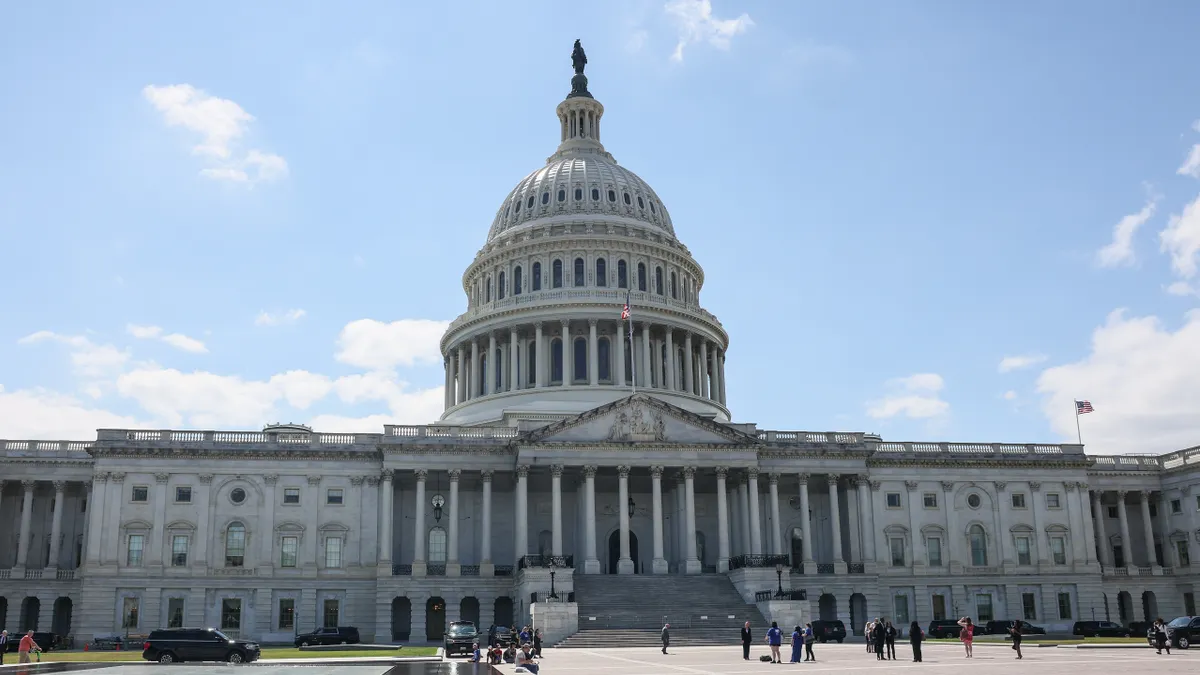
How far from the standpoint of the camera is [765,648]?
5750cm

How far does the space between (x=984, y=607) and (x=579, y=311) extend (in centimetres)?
3985

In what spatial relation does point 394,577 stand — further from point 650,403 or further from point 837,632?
point 837,632

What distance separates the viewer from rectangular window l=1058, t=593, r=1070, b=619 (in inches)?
3383

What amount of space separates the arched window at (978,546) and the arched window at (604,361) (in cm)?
3188

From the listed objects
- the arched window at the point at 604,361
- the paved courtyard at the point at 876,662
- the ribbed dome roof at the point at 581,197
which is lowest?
the paved courtyard at the point at 876,662

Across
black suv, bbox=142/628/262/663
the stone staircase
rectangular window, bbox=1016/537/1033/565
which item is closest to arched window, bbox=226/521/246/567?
the stone staircase

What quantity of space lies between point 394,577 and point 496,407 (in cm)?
2387

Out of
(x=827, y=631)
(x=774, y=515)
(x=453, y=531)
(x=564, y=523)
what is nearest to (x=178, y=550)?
(x=453, y=531)

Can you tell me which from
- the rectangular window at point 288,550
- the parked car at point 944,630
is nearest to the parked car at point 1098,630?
the parked car at point 944,630

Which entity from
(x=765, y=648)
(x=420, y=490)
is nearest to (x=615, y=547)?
(x=420, y=490)

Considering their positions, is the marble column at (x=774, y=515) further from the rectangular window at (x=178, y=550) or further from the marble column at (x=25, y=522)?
the marble column at (x=25, y=522)

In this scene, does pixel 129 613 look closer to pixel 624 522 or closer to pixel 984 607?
pixel 624 522

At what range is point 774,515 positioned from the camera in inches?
3216

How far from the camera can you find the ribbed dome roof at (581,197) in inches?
4237
